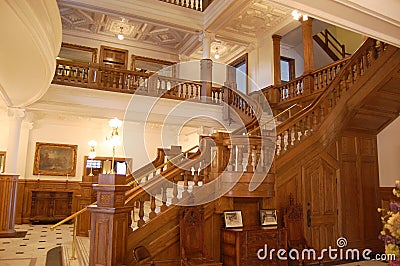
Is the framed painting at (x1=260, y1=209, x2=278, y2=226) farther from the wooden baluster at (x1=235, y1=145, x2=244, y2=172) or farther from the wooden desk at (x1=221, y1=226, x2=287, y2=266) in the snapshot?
the wooden baluster at (x1=235, y1=145, x2=244, y2=172)

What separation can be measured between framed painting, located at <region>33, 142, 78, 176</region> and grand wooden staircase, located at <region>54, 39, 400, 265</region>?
5564 millimetres

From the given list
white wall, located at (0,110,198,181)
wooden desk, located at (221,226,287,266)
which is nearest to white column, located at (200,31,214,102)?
white wall, located at (0,110,198,181)

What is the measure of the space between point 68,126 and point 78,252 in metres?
6.37

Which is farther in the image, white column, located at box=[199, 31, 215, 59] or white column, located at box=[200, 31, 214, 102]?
white column, located at box=[199, 31, 215, 59]

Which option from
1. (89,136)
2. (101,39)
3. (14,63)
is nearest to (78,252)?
(14,63)

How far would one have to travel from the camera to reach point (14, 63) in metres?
5.29

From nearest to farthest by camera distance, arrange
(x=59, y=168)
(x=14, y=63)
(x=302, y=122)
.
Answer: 1. (x=14, y=63)
2. (x=302, y=122)
3. (x=59, y=168)

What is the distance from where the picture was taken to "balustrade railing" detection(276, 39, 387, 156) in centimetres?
561

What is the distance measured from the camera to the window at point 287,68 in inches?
473

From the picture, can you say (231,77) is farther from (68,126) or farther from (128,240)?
(128,240)

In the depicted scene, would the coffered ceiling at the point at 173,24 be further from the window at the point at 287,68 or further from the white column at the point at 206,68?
the window at the point at 287,68

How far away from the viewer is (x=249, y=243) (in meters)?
4.55

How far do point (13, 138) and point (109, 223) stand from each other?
565 cm

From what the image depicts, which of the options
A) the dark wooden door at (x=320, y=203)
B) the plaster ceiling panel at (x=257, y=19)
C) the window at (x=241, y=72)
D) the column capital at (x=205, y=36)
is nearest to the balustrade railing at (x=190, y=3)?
the column capital at (x=205, y=36)
